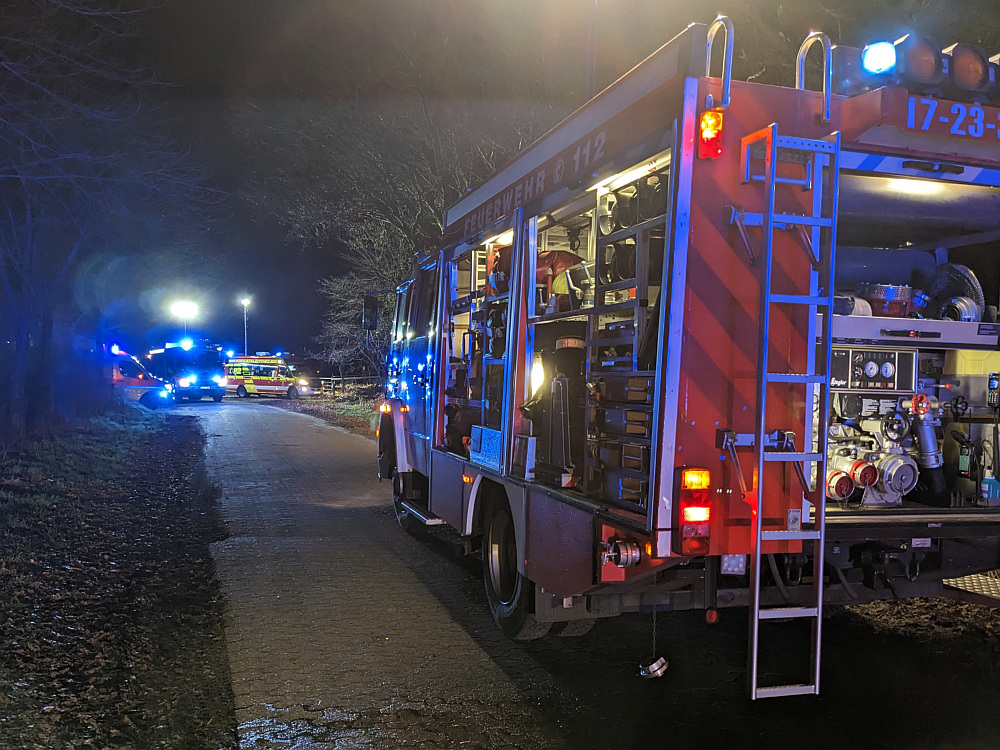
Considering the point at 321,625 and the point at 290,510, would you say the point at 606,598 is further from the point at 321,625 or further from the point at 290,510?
the point at 290,510

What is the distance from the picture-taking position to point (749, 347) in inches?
159

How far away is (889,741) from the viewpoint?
3.97 meters

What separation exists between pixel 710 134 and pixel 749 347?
3.43 ft

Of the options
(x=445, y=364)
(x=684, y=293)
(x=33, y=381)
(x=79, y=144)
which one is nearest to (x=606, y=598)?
(x=684, y=293)

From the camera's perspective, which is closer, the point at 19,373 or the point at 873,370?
the point at 873,370

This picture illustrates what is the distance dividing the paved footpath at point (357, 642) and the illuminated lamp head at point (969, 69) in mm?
4025

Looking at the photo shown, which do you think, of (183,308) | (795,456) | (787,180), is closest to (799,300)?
(787,180)

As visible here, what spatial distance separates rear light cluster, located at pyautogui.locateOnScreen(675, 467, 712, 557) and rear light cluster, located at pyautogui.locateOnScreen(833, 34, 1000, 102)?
222 centimetres

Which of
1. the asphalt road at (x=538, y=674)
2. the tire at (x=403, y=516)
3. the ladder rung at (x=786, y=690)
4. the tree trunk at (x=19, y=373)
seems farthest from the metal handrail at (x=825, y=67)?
the tree trunk at (x=19, y=373)

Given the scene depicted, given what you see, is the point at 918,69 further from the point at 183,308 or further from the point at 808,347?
the point at 183,308

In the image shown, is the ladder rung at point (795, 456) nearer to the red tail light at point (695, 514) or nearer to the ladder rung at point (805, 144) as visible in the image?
the red tail light at point (695, 514)

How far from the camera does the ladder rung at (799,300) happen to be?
3924 millimetres

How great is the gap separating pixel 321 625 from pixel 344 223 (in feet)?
55.5

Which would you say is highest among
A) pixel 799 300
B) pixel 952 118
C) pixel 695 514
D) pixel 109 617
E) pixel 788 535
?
pixel 952 118
